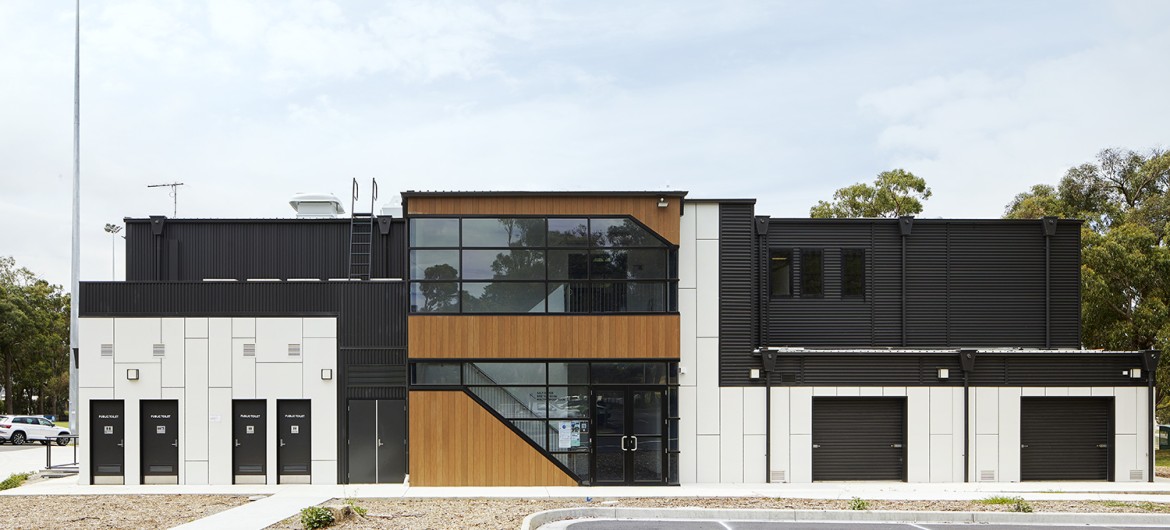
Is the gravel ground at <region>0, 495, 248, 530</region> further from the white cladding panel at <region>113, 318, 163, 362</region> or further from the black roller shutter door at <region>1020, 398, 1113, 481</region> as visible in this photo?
the black roller shutter door at <region>1020, 398, 1113, 481</region>

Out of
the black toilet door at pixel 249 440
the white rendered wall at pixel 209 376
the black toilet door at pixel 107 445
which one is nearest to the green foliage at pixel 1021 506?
the white rendered wall at pixel 209 376

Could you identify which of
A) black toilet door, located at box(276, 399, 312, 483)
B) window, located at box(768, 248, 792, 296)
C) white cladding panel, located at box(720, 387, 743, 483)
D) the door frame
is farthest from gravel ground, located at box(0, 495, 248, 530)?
window, located at box(768, 248, 792, 296)

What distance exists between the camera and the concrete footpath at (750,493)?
575 inches

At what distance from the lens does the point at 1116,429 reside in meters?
19.5

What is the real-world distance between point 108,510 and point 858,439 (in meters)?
14.9

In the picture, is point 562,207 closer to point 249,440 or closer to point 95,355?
point 249,440

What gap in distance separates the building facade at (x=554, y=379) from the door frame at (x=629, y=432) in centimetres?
5

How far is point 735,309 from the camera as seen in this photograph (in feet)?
62.7

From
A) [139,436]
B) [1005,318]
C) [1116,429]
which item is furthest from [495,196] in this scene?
[1116,429]

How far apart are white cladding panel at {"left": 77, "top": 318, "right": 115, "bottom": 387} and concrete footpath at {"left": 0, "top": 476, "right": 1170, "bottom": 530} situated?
88.9 inches

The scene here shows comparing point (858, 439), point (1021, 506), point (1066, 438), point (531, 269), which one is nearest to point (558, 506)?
point (531, 269)

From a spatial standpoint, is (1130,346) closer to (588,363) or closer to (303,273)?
(588,363)

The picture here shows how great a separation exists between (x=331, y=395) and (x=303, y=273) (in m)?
3.53

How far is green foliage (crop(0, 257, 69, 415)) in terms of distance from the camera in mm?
48406
